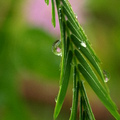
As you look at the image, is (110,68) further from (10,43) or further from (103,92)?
(103,92)

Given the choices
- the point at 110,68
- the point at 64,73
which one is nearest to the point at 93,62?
the point at 64,73

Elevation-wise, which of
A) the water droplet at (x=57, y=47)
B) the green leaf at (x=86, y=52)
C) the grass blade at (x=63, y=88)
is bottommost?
the grass blade at (x=63, y=88)

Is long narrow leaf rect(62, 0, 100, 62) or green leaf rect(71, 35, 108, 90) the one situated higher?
long narrow leaf rect(62, 0, 100, 62)

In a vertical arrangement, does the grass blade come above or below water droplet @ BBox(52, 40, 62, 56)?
below

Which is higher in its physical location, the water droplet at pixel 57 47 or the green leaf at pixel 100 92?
the water droplet at pixel 57 47

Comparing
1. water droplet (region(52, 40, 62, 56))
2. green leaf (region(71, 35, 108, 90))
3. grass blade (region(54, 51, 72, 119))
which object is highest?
water droplet (region(52, 40, 62, 56))

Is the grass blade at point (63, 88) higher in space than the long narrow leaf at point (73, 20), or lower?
lower

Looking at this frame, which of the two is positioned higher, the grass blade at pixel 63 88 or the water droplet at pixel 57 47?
the water droplet at pixel 57 47

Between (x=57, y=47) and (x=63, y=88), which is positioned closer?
(x=63, y=88)

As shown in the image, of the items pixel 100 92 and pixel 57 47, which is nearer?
pixel 100 92
